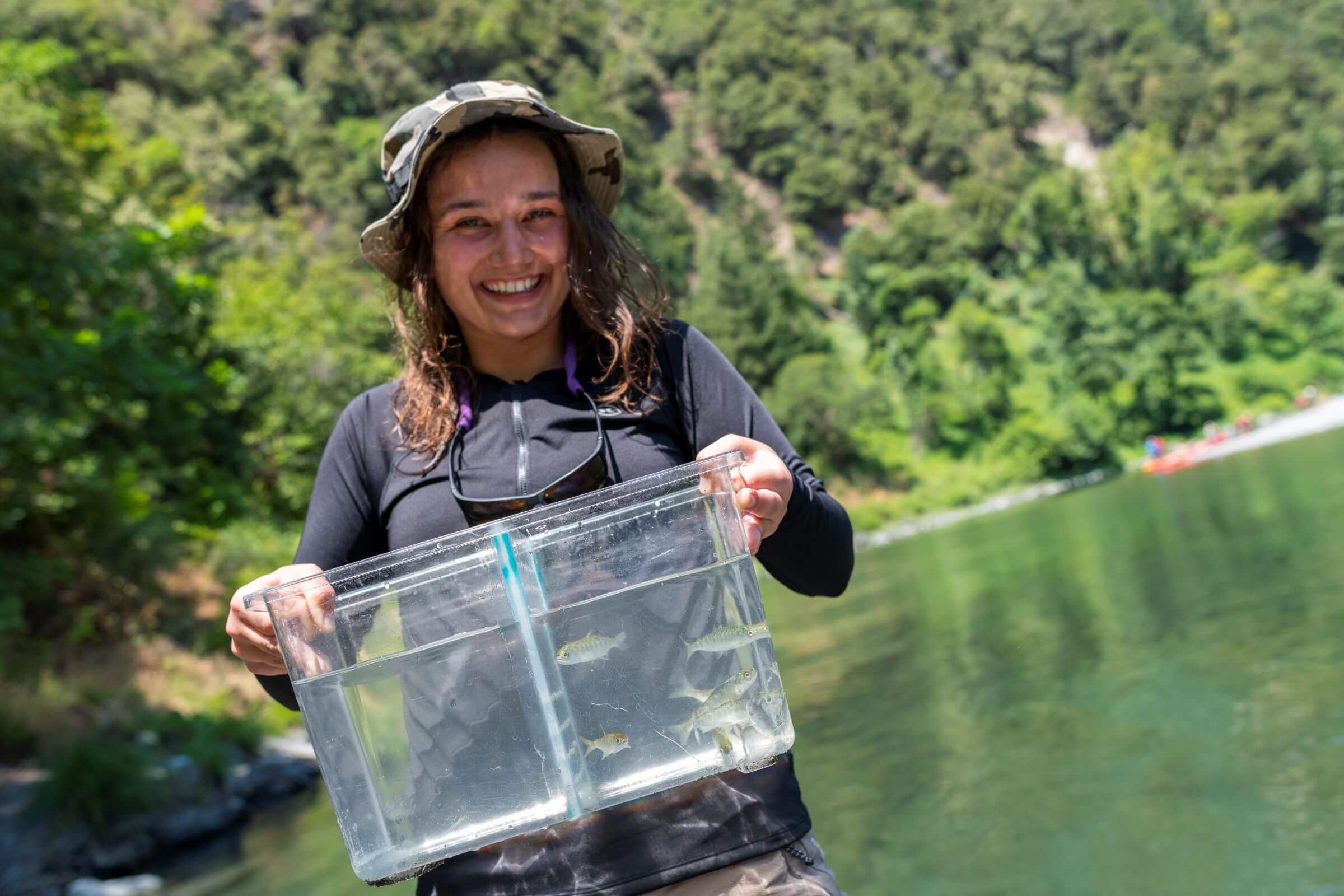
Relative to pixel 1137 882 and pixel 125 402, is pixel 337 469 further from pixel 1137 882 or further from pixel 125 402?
pixel 125 402

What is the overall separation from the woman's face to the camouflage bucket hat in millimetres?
47

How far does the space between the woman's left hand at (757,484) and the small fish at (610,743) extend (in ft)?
0.92

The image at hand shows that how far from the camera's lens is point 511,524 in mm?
1451

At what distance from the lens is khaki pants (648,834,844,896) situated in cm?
149

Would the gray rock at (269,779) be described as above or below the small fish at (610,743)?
below

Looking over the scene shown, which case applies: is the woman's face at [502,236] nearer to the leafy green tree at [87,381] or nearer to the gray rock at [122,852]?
the leafy green tree at [87,381]

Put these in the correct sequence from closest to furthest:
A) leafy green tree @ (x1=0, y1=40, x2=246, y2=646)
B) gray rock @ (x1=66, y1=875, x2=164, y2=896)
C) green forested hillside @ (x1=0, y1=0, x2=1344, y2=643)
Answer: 1. gray rock @ (x1=66, y1=875, x2=164, y2=896)
2. leafy green tree @ (x1=0, y1=40, x2=246, y2=646)
3. green forested hillside @ (x1=0, y1=0, x2=1344, y2=643)

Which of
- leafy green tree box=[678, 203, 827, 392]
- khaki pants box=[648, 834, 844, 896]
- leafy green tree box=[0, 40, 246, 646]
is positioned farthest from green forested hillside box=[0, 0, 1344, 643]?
khaki pants box=[648, 834, 844, 896]

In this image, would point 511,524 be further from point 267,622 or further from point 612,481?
point 267,622

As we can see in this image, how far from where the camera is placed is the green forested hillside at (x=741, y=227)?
13133 mm

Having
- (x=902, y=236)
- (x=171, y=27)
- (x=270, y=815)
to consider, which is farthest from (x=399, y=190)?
(x=171, y=27)

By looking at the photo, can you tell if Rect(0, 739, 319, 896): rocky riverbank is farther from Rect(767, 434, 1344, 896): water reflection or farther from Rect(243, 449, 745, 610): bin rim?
Rect(243, 449, 745, 610): bin rim

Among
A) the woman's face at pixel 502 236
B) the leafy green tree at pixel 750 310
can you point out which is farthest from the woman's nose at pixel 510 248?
the leafy green tree at pixel 750 310

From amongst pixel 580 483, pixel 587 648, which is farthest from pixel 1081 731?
pixel 587 648
